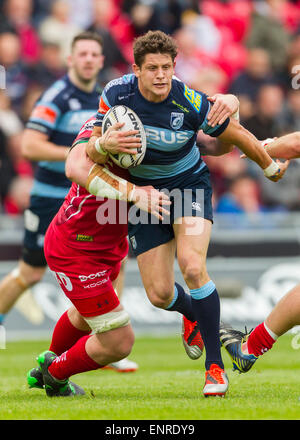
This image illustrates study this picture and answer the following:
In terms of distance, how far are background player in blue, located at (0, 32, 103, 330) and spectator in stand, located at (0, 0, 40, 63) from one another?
4.96 m

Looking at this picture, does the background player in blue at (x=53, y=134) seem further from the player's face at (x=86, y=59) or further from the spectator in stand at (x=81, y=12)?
the spectator in stand at (x=81, y=12)

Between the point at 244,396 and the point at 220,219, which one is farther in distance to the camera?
the point at 220,219

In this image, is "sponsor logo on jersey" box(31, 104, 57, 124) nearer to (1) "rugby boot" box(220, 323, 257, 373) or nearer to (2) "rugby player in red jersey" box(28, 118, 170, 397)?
(2) "rugby player in red jersey" box(28, 118, 170, 397)

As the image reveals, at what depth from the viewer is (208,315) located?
5.75 metres

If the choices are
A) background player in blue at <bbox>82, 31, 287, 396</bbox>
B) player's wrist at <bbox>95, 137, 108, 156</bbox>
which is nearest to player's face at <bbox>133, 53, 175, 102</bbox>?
background player in blue at <bbox>82, 31, 287, 396</bbox>

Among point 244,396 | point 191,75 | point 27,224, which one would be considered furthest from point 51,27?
point 244,396

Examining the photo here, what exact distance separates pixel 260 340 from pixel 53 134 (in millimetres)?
3636

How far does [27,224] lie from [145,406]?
377 centimetres

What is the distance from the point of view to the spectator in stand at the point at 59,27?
Result: 13.0m

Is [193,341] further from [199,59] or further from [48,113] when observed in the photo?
[199,59]

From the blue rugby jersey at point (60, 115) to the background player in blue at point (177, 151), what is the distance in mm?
2490

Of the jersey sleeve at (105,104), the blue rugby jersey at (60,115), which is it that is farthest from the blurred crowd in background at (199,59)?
the jersey sleeve at (105,104)

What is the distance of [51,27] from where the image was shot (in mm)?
13289
